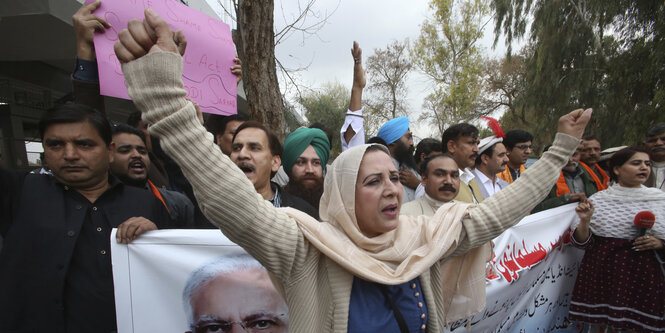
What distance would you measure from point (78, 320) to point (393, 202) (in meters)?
1.46

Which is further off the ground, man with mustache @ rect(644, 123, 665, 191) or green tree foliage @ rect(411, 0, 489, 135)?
green tree foliage @ rect(411, 0, 489, 135)

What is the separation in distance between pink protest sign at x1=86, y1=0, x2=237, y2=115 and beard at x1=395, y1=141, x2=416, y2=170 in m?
2.07

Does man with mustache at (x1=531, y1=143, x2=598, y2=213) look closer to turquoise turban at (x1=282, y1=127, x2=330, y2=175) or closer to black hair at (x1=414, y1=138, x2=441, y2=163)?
black hair at (x1=414, y1=138, x2=441, y2=163)

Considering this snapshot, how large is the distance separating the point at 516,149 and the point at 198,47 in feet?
12.3

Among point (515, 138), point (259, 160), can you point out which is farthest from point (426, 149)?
point (259, 160)

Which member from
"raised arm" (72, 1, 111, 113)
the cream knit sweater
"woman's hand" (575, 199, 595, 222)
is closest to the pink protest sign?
"raised arm" (72, 1, 111, 113)

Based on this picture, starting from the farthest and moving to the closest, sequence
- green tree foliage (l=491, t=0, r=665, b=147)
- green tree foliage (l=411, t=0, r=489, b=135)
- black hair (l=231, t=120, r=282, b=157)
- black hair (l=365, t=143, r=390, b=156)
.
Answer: green tree foliage (l=411, t=0, r=489, b=135) < green tree foliage (l=491, t=0, r=665, b=147) < black hair (l=231, t=120, r=282, b=157) < black hair (l=365, t=143, r=390, b=156)

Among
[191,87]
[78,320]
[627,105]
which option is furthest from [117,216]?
[627,105]

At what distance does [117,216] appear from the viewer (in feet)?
5.75

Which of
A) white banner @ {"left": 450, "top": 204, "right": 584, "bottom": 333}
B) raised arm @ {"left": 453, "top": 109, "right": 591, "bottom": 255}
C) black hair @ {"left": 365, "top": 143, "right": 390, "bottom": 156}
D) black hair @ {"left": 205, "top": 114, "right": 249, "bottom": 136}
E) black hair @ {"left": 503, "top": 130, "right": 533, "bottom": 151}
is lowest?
white banner @ {"left": 450, "top": 204, "right": 584, "bottom": 333}

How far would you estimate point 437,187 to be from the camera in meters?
2.70

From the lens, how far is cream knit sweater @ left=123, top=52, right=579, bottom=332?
97 centimetres

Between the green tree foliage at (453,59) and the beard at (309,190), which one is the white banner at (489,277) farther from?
the green tree foliage at (453,59)

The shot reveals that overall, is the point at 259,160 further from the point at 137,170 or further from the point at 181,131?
the point at 181,131
